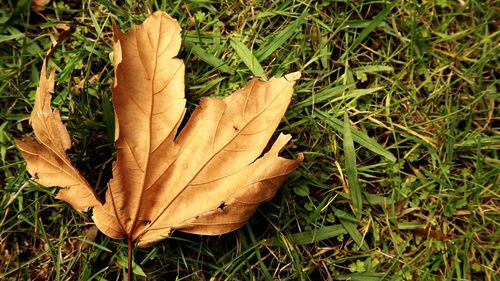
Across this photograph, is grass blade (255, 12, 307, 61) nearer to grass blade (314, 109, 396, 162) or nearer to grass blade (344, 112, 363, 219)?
grass blade (314, 109, 396, 162)

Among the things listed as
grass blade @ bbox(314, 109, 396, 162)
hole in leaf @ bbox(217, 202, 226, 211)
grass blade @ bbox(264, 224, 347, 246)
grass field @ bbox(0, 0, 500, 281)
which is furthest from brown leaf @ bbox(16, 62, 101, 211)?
grass blade @ bbox(314, 109, 396, 162)

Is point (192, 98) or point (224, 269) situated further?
point (192, 98)

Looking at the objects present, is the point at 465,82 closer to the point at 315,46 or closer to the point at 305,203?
the point at 315,46

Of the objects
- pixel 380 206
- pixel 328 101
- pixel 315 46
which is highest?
pixel 315 46

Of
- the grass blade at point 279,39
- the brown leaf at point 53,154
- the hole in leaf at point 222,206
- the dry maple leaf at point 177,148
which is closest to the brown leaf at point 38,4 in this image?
the brown leaf at point 53,154

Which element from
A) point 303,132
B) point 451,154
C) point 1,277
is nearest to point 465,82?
point 451,154

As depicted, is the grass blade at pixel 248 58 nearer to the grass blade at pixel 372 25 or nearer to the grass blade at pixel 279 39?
the grass blade at pixel 279 39
